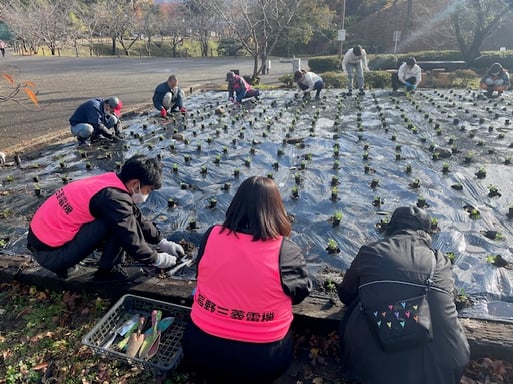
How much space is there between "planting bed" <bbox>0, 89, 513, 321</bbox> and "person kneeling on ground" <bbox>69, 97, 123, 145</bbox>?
0.36 m

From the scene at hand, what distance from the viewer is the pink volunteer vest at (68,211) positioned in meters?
2.80

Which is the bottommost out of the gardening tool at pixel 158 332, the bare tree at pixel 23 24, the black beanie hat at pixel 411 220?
the gardening tool at pixel 158 332

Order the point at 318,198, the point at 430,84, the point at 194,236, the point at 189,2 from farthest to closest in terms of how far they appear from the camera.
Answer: the point at 189,2, the point at 430,84, the point at 318,198, the point at 194,236

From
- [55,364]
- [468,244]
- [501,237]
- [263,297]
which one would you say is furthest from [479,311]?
[55,364]

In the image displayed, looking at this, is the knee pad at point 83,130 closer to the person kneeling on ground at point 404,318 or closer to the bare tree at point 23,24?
the person kneeling on ground at point 404,318

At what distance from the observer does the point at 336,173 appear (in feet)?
18.6

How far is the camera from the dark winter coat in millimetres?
2037

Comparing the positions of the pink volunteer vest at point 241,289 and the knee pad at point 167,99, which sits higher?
the knee pad at point 167,99

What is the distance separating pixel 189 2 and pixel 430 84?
31.9m

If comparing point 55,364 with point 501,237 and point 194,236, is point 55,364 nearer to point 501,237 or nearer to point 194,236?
point 194,236

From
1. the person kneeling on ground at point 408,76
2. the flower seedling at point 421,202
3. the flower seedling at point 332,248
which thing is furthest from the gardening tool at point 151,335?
the person kneeling on ground at point 408,76

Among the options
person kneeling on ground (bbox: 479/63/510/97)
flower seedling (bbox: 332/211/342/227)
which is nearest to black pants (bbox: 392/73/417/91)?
person kneeling on ground (bbox: 479/63/510/97)

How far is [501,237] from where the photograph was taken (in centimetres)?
386

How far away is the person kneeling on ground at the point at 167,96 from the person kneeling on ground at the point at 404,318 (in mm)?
8226
